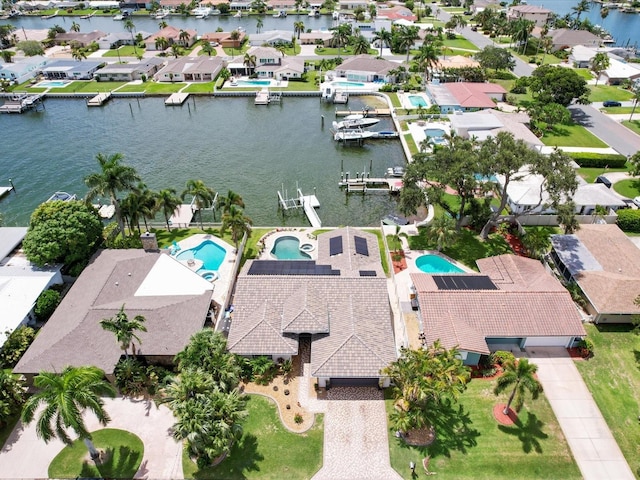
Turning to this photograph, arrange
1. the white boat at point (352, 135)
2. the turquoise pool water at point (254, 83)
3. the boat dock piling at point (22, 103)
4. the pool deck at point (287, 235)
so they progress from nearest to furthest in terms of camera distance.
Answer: the pool deck at point (287, 235), the white boat at point (352, 135), the boat dock piling at point (22, 103), the turquoise pool water at point (254, 83)

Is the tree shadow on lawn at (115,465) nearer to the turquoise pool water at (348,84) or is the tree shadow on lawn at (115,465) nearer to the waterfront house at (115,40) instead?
the turquoise pool water at (348,84)

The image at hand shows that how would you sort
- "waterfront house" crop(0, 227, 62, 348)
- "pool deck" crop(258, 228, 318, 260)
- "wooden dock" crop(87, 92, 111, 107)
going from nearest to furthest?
1. "waterfront house" crop(0, 227, 62, 348)
2. "pool deck" crop(258, 228, 318, 260)
3. "wooden dock" crop(87, 92, 111, 107)

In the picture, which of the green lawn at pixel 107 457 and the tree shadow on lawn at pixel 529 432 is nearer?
the green lawn at pixel 107 457

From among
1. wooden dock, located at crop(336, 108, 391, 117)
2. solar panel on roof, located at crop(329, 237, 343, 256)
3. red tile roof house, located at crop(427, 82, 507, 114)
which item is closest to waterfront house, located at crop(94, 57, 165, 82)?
wooden dock, located at crop(336, 108, 391, 117)

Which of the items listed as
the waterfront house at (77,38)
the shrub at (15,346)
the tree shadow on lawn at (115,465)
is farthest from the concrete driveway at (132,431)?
the waterfront house at (77,38)

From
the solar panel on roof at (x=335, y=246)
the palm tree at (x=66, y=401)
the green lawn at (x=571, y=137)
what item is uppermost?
the palm tree at (x=66, y=401)

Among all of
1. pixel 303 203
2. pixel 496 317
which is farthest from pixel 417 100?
pixel 496 317

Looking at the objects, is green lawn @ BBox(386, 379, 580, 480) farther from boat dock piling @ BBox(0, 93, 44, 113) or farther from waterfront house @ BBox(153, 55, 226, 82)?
boat dock piling @ BBox(0, 93, 44, 113)
